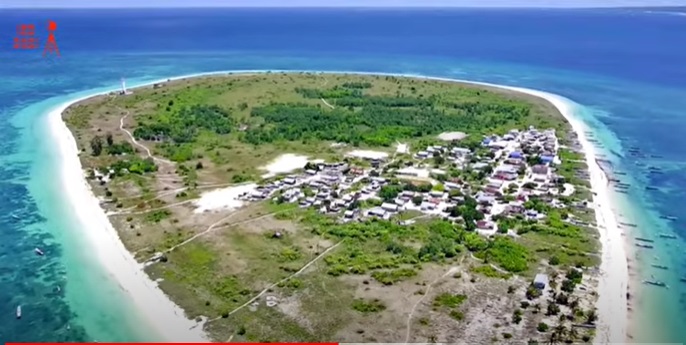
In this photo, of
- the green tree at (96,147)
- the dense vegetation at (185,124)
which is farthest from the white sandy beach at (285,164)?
the green tree at (96,147)

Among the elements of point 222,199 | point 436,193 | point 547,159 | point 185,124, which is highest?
point 547,159

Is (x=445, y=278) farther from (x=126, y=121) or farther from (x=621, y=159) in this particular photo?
(x=126, y=121)

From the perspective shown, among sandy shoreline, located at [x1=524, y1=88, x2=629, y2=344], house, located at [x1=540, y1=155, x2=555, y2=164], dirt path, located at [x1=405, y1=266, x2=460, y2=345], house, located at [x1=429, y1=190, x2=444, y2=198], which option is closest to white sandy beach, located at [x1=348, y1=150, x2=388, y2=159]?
house, located at [x1=429, y1=190, x2=444, y2=198]

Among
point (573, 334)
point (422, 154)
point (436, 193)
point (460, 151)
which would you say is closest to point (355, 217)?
point (436, 193)

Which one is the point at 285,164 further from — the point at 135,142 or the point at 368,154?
the point at 135,142

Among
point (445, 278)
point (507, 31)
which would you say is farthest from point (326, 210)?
point (507, 31)

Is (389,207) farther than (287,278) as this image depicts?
Yes
